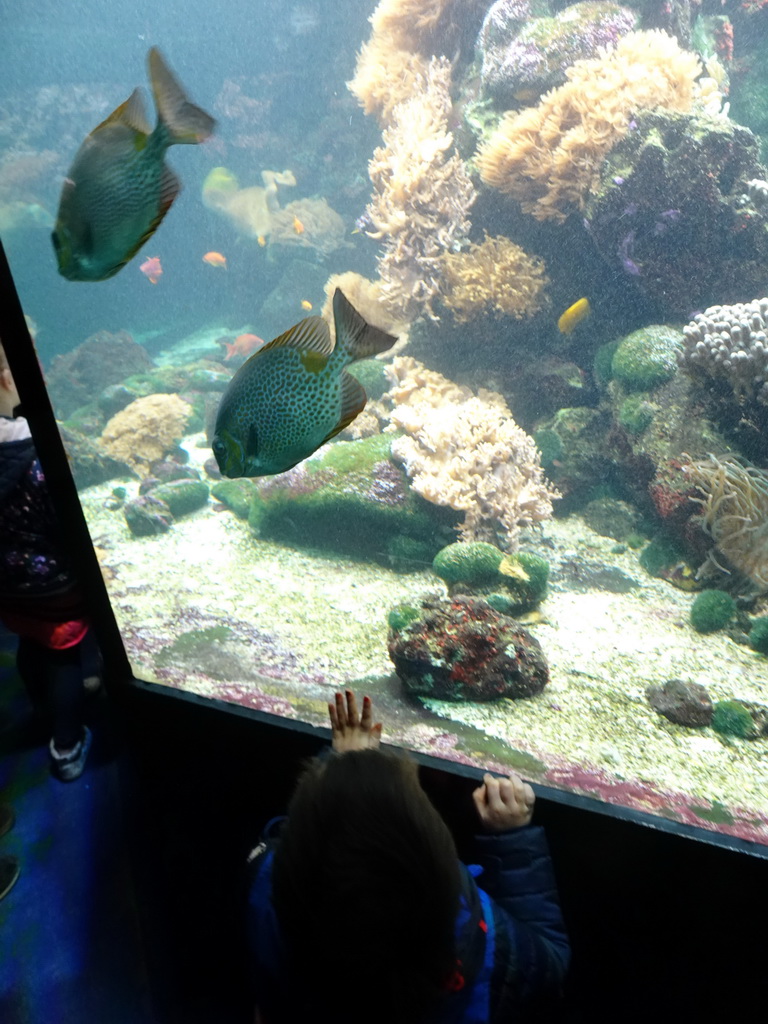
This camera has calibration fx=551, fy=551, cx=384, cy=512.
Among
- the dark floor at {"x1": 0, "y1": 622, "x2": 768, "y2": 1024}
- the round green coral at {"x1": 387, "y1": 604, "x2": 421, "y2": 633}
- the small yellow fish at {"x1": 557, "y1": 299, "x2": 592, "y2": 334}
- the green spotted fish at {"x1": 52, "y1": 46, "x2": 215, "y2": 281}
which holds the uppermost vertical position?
the green spotted fish at {"x1": 52, "y1": 46, "x2": 215, "y2": 281}

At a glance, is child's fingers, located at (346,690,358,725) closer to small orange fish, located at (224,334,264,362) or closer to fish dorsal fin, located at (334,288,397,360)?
fish dorsal fin, located at (334,288,397,360)

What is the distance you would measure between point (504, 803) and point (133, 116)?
1748 millimetres

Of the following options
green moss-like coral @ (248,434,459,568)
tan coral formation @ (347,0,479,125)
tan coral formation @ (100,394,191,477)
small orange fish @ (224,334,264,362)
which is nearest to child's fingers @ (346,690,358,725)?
green moss-like coral @ (248,434,459,568)

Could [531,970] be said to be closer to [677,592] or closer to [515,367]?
[677,592]

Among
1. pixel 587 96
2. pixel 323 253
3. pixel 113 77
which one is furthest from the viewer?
pixel 113 77

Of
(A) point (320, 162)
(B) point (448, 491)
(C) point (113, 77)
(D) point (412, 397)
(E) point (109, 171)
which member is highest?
(C) point (113, 77)

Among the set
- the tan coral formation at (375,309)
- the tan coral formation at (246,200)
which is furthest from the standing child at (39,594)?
the tan coral formation at (246,200)

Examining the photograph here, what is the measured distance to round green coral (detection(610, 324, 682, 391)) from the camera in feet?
15.2

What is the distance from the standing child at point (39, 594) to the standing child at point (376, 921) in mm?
1571

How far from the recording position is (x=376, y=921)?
0.84m

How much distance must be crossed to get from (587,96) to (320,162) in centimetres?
1260

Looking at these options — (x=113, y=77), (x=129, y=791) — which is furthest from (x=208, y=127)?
(x=113, y=77)

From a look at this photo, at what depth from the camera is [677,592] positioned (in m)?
3.64

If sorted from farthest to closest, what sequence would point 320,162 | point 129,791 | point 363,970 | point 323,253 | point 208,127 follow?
point 320,162
point 323,253
point 129,791
point 208,127
point 363,970
